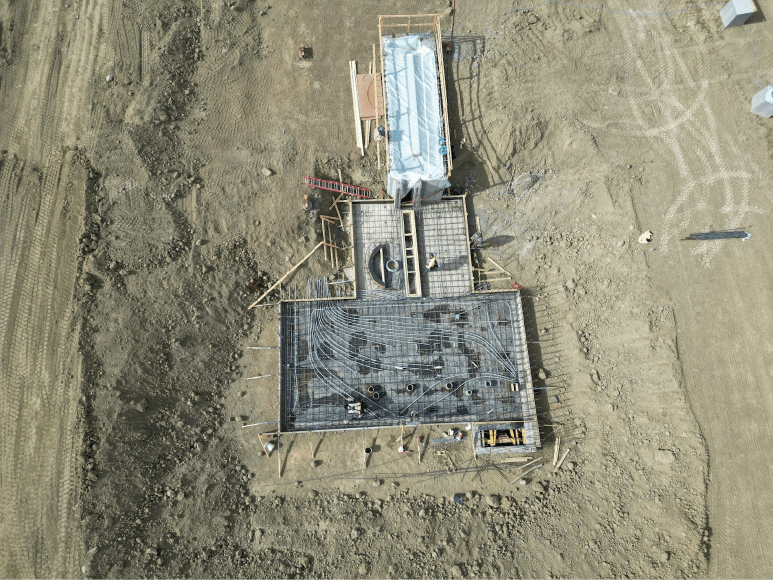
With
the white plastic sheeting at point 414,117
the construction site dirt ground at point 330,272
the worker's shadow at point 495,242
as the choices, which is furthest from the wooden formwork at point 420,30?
the worker's shadow at point 495,242

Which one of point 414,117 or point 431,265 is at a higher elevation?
point 414,117

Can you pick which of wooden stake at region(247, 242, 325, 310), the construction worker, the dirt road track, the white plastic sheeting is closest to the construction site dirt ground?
the dirt road track

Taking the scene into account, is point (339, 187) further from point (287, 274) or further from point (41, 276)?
point (41, 276)

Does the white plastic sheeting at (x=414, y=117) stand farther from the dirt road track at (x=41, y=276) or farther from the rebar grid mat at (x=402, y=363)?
the dirt road track at (x=41, y=276)

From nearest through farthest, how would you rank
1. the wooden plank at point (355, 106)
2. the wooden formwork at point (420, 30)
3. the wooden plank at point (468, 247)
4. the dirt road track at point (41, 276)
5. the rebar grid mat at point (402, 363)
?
the dirt road track at point (41, 276)
the rebar grid mat at point (402, 363)
the wooden formwork at point (420, 30)
the wooden plank at point (468, 247)
the wooden plank at point (355, 106)

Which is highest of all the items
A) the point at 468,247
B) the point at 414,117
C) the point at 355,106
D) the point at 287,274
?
the point at 355,106

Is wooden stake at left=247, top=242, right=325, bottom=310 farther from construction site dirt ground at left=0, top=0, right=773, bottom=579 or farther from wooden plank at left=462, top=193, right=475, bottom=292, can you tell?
wooden plank at left=462, top=193, right=475, bottom=292

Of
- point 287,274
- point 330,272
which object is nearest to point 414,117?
point 330,272
